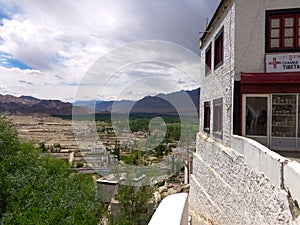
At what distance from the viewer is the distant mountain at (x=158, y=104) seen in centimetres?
1517

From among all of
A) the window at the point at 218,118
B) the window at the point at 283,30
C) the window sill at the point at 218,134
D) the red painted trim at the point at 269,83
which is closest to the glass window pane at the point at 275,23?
the window at the point at 283,30

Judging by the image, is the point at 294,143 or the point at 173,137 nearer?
the point at 294,143

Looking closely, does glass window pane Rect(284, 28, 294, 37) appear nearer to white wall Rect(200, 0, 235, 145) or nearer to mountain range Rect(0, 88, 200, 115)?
white wall Rect(200, 0, 235, 145)

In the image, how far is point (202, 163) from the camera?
11.4m

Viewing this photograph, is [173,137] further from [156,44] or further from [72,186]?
[72,186]

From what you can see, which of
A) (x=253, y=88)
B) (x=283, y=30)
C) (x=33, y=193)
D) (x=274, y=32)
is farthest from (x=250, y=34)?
(x=33, y=193)

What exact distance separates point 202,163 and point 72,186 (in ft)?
18.3

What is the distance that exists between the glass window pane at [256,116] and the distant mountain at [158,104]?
6.64m

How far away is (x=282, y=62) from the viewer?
7.39m

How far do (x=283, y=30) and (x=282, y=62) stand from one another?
0.92 meters

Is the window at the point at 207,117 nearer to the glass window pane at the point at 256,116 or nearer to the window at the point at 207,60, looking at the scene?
the window at the point at 207,60

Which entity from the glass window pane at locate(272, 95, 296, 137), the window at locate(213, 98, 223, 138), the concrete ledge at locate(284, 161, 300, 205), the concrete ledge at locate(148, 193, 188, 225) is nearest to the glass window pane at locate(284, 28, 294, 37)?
the glass window pane at locate(272, 95, 296, 137)

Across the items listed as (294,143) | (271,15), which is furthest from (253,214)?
(271,15)

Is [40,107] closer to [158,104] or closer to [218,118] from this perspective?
[158,104]
